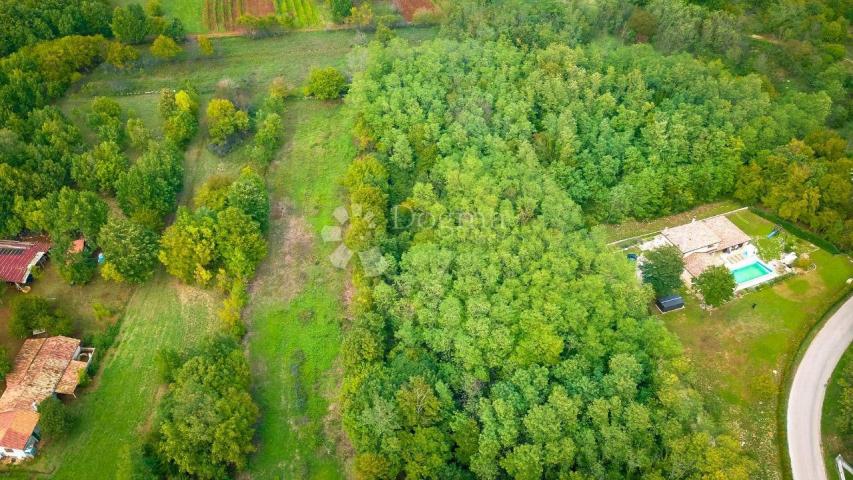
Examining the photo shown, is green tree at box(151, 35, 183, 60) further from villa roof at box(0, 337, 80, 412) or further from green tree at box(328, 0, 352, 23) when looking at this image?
villa roof at box(0, 337, 80, 412)

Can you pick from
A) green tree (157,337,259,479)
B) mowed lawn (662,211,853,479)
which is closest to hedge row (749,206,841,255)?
mowed lawn (662,211,853,479)

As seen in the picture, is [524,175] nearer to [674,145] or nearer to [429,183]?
[429,183]

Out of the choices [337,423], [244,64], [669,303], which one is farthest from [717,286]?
[244,64]

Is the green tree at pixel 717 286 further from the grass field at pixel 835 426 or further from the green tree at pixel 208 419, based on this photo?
the green tree at pixel 208 419

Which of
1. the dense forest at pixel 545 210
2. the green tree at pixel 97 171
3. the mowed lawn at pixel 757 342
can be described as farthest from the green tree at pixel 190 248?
the mowed lawn at pixel 757 342

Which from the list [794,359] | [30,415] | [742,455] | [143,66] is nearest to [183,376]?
[30,415]

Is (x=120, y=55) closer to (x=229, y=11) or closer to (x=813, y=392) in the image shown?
(x=229, y=11)
